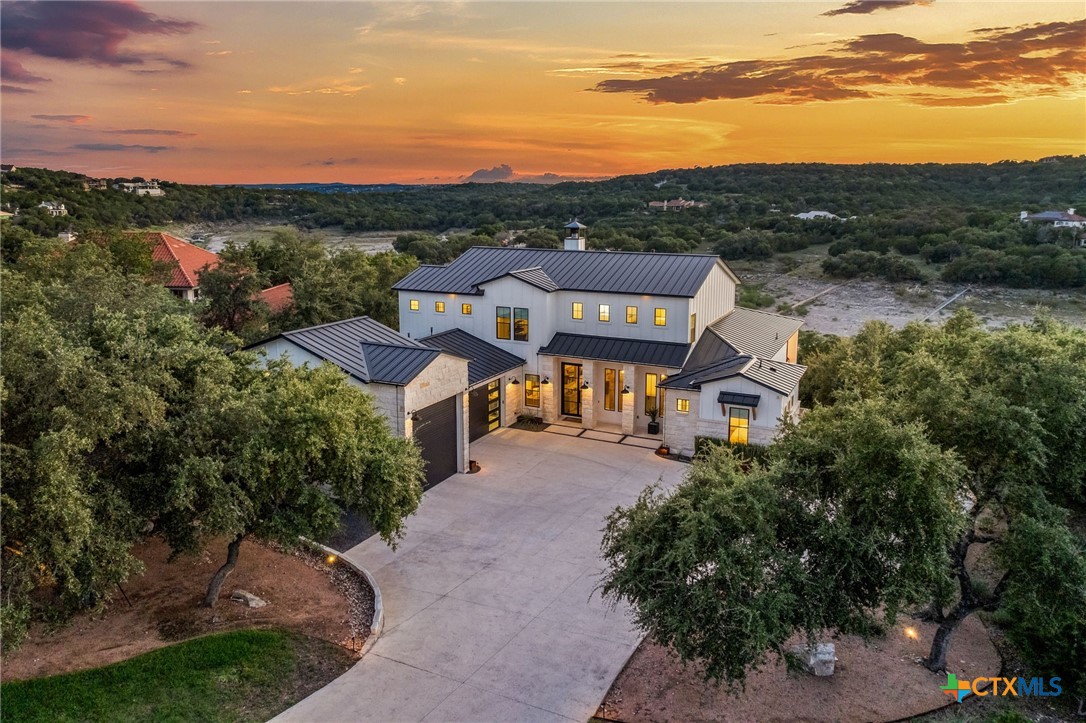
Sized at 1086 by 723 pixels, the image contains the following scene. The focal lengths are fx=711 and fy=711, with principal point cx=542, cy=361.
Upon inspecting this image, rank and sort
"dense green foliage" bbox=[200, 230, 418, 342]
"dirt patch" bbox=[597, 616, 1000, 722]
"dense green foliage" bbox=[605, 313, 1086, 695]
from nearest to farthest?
"dense green foliage" bbox=[605, 313, 1086, 695], "dirt patch" bbox=[597, 616, 1000, 722], "dense green foliage" bbox=[200, 230, 418, 342]

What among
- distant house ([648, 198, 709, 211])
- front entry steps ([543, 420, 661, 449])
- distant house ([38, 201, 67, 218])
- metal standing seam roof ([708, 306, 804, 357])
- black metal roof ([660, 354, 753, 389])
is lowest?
front entry steps ([543, 420, 661, 449])

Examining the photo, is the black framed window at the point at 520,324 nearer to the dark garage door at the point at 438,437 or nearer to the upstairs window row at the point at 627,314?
the upstairs window row at the point at 627,314

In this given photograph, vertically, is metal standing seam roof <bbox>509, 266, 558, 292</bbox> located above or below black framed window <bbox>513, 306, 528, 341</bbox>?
above

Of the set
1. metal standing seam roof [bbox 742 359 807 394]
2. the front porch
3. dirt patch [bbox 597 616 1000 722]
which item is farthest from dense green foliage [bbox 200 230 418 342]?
dirt patch [bbox 597 616 1000 722]

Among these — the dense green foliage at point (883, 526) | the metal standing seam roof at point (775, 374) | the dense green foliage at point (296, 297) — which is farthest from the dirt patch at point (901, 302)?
the dense green foliage at point (883, 526)

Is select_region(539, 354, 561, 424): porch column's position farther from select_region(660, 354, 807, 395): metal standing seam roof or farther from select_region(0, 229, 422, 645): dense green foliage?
select_region(0, 229, 422, 645): dense green foliage

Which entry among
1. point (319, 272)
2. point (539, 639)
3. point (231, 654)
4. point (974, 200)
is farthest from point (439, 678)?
point (974, 200)

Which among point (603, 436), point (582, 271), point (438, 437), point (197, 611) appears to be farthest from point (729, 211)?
point (197, 611)
